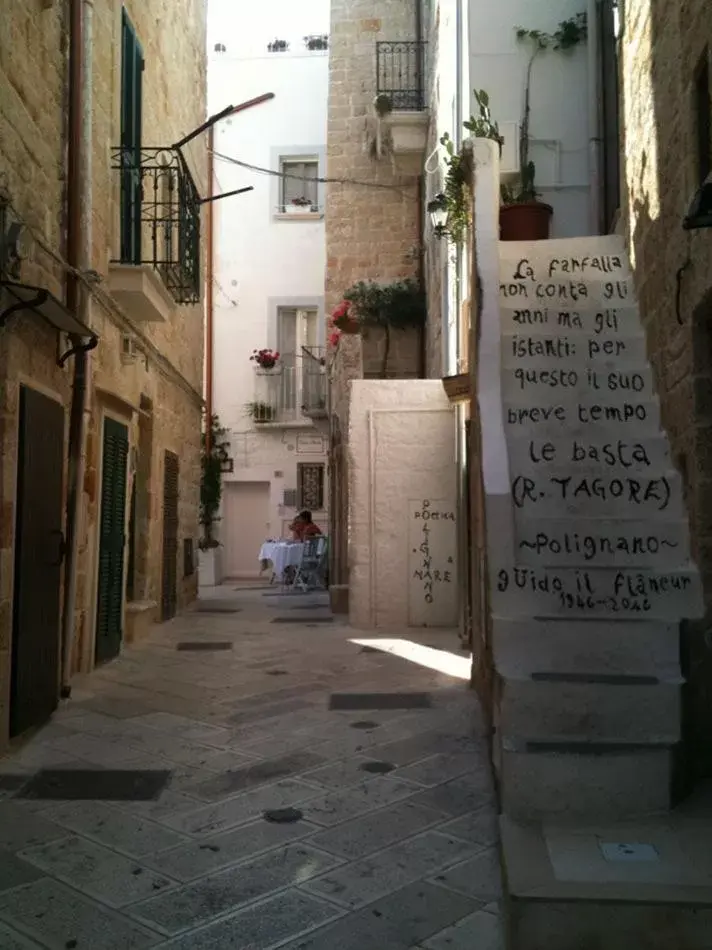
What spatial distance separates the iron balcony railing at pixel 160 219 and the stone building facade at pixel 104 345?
3 cm

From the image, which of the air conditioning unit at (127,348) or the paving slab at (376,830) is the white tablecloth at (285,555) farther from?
the paving slab at (376,830)

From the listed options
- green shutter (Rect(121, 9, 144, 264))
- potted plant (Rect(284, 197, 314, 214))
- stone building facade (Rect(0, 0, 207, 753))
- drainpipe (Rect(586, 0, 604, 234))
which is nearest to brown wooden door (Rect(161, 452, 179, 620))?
stone building facade (Rect(0, 0, 207, 753))

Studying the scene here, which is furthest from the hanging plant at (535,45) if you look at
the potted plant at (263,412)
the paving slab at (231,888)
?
the potted plant at (263,412)

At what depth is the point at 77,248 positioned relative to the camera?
250 inches

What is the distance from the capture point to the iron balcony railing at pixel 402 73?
14.2 meters

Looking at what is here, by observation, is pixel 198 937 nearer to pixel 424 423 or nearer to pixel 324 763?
pixel 324 763

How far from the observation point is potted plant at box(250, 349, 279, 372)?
2073 cm

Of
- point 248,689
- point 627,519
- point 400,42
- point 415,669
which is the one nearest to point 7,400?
point 248,689

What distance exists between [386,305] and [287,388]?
24.8 feet

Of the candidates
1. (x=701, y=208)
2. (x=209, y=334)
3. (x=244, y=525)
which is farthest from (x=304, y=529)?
(x=701, y=208)

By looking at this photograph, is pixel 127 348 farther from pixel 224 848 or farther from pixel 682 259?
pixel 224 848

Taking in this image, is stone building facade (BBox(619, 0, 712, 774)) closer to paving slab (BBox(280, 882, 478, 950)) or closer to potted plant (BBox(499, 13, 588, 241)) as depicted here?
paving slab (BBox(280, 882, 478, 950))

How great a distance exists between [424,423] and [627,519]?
6.05 metres

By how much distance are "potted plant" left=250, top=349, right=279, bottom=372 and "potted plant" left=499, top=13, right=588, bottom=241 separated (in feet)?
41.4
